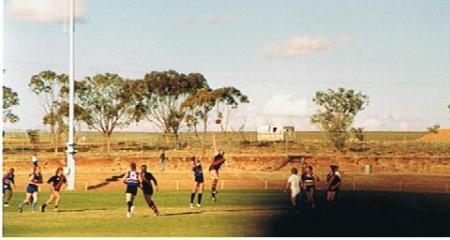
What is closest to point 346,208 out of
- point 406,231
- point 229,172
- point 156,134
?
point 406,231

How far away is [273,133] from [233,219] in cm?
2860

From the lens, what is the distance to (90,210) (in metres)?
22.4

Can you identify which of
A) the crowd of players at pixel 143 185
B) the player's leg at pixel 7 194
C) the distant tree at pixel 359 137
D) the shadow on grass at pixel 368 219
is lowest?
the shadow on grass at pixel 368 219

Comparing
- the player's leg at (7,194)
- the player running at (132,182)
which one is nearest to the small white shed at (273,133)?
the player's leg at (7,194)

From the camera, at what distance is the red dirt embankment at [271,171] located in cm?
3519

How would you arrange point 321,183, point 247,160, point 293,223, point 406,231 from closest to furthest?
point 406,231 → point 293,223 → point 321,183 → point 247,160

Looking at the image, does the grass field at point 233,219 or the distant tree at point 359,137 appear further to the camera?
the distant tree at point 359,137

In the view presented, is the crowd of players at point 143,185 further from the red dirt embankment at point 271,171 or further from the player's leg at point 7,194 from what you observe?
the red dirt embankment at point 271,171

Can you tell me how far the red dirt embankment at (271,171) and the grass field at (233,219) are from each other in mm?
7629

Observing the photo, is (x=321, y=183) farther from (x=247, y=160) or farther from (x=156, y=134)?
(x=156, y=134)

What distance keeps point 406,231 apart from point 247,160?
2652 centimetres

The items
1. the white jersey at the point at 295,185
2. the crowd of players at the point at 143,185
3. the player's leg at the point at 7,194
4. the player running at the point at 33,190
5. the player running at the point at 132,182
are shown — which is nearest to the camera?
the player running at the point at 132,182

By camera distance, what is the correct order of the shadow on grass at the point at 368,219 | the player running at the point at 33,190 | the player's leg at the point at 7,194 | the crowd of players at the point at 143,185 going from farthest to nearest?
the player's leg at the point at 7,194, the player running at the point at 33,190, the crowd of players at the point at 143,185, the shadow on grass at the point at 368,219

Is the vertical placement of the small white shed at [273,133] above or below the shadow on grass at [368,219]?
above
